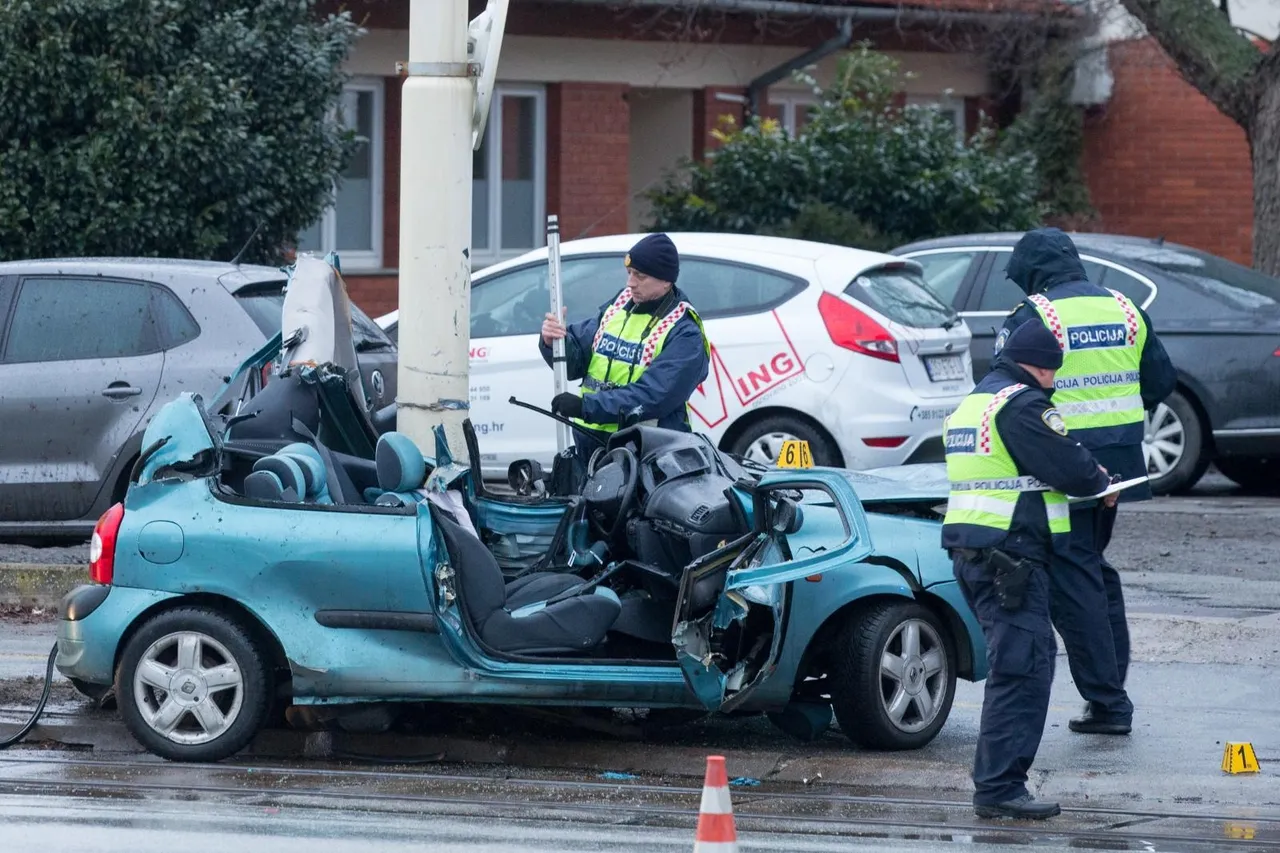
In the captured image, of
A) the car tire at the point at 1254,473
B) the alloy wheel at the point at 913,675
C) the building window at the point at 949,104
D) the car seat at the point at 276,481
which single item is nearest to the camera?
the car seat at the point at 276,481

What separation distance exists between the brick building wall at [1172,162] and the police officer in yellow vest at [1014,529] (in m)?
16.0

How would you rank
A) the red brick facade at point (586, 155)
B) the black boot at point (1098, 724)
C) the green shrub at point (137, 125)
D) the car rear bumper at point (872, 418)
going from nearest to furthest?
the black boot at point (1098, 724) < the car rear bumper at point (872, 418) < the green shrub at point (137, 125) < the red brick facade at point (586, 155)

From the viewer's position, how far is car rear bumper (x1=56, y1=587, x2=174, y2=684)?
6840 millimetres

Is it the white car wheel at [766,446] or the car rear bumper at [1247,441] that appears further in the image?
the car rear bumper at [1247,441]

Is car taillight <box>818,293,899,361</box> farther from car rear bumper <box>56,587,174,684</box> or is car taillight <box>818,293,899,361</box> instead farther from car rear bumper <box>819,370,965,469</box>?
car rear bumper <box>56,587,174,684</box>

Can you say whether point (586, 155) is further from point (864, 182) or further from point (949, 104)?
point (949, 104)

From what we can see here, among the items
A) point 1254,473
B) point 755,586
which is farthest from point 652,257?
point 1254,473

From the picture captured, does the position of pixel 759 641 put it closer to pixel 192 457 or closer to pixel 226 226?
pixel 192 457

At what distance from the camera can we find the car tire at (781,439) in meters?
11.8

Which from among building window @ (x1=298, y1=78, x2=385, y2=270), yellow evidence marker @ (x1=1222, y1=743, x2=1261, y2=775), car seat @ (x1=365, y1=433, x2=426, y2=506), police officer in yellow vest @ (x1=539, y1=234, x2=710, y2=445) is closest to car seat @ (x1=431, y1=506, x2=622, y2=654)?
car seat @ (x1=365, y1=433, x2=426, y2=506)

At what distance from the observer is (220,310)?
32.6 feet

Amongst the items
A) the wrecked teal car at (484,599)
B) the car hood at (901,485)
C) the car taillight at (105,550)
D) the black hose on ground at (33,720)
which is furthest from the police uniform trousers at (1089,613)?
the black hose on ground at (33,720)

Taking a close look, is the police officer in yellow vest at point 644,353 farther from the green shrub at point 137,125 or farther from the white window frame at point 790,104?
the white window frame at point 790,104

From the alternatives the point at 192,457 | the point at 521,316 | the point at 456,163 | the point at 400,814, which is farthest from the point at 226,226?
the point at 400,814
